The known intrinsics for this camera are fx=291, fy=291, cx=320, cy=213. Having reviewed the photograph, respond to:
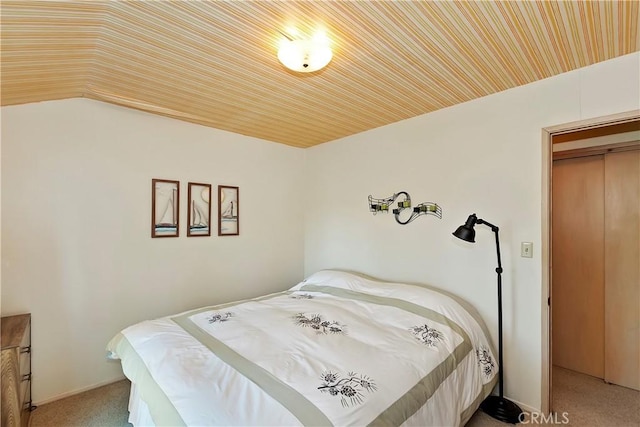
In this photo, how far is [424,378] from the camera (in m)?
1.52

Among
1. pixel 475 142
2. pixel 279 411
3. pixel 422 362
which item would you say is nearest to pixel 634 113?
pixel 475 142

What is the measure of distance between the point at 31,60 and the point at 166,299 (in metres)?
2.01

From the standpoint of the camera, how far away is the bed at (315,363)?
1.22 metres

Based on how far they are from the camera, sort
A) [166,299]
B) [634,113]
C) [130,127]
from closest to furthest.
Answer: [634,113] → [130,127] → [166,299]

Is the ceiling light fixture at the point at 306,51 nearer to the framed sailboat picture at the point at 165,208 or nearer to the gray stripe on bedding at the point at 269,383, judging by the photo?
the gray stripe on bedding at the point at 269,383

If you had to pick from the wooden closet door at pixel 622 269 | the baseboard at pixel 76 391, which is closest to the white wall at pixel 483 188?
the wooden closet door at pixel 622 269

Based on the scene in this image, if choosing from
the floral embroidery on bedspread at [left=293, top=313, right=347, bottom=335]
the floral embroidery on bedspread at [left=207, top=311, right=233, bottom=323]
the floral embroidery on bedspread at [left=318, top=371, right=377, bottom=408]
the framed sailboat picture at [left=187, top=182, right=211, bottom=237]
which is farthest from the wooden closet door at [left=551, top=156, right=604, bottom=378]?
the framed sailboat picture at [left=187, top=182, right=211, bottom=237]

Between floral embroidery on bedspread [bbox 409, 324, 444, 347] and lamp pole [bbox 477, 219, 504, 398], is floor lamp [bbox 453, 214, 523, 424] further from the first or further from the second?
floral embroidery on bedspread [bbox 409, 324, 444, 347]

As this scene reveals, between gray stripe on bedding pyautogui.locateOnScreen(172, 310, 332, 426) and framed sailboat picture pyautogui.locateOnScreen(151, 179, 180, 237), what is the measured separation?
1212mm

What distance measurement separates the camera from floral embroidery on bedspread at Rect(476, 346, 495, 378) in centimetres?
199

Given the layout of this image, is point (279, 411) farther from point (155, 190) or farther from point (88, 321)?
point (155, 190)

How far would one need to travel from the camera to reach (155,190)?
268 centimetres

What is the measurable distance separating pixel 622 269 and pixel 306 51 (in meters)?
3.09

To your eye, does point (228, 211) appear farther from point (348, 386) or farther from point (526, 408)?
point (526, 408)
